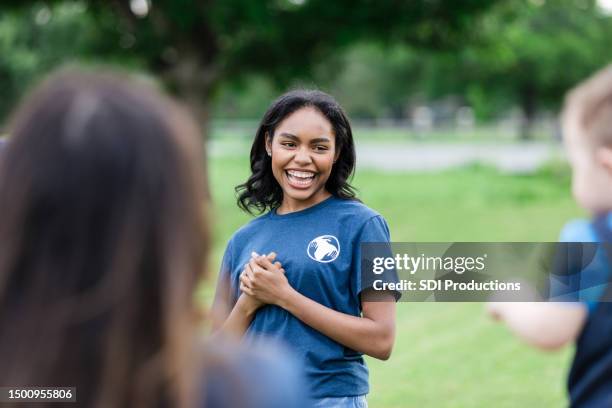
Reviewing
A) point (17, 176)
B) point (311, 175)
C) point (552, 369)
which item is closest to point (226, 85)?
point (552, 369)

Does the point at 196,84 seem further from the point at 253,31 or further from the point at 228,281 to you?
the point at 228,281

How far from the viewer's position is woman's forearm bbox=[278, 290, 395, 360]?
2.77m

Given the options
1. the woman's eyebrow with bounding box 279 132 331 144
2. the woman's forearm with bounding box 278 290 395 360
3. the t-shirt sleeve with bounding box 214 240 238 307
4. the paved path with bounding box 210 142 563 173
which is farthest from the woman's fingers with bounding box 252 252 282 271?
the paved path with bounding box 210 142 563 173

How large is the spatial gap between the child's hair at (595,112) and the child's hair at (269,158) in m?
1.31

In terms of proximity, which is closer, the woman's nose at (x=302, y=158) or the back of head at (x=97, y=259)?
the back of head at (x=97, y=259)

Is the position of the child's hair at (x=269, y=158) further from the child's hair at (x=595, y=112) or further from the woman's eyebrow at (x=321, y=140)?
the child's hair at (x=595, y=112)

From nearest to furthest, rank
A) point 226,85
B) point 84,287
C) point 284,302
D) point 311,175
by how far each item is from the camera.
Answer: point 84,287 < point 284,302 < point 311,175 < point 226,85

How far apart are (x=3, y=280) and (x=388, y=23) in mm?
15935

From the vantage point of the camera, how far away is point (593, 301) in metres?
1.86

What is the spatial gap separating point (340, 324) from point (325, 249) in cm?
25

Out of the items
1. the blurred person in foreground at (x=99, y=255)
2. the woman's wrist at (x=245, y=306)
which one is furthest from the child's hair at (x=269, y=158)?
the blurred person in foreground at (x=99, y=255)

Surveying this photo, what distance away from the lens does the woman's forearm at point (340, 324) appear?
2768 mm

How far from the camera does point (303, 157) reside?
3.04 m

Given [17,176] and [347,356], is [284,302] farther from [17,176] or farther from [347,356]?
[17,176]
